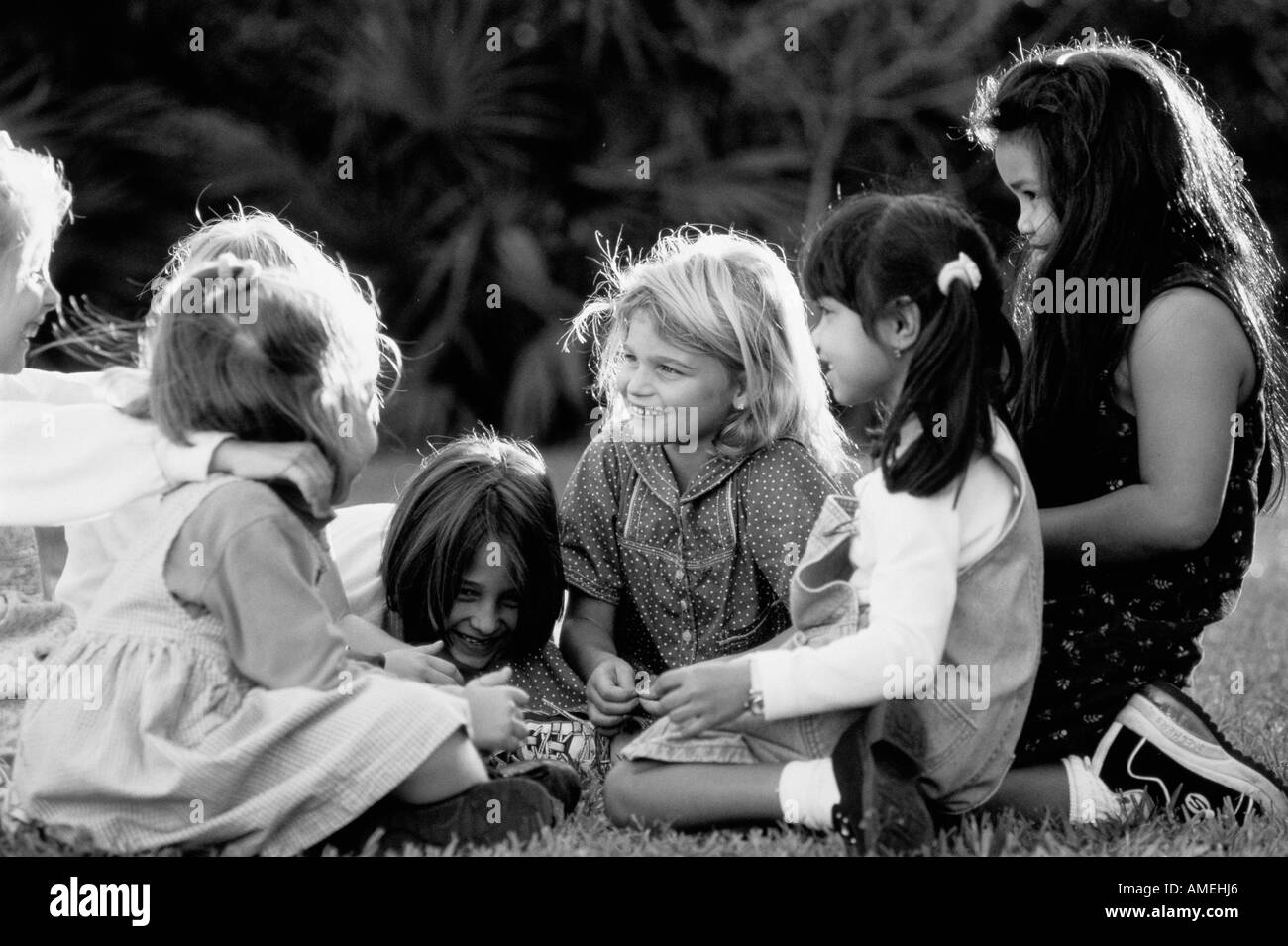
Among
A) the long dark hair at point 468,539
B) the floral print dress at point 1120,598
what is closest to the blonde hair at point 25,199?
the long dark hair at point 468,539

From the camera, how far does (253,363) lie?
2.60 metres

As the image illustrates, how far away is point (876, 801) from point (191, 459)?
117 centimetres

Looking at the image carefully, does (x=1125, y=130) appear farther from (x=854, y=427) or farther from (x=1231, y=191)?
(x=854, y=427)

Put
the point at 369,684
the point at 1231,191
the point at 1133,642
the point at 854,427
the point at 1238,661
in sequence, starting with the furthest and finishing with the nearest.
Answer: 1. the point at 854,427
2. the point at 1238,661
3. the point at 1231,191
4. the point at 1133,642
5. the point at 369,684

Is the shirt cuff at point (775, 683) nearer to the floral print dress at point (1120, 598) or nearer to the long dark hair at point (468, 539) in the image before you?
the floral print dress at point (1120, 598)

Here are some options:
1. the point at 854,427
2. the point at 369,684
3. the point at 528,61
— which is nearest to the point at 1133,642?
the point at 369,684

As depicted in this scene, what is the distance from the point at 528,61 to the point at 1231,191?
6939 millimetres

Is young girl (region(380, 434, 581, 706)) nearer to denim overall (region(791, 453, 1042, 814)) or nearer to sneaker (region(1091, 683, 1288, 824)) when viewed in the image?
denim overall (region(791, 453, 1042, 814))

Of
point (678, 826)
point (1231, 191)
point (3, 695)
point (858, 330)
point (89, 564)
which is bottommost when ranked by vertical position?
point (678, 826)

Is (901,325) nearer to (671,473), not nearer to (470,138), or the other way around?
(671,473)

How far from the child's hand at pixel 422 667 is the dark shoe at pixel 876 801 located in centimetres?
74

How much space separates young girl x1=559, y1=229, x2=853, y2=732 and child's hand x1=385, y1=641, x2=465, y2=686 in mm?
336

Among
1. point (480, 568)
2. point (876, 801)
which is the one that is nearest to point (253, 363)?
point (480, 568)

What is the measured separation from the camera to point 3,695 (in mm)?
2857
